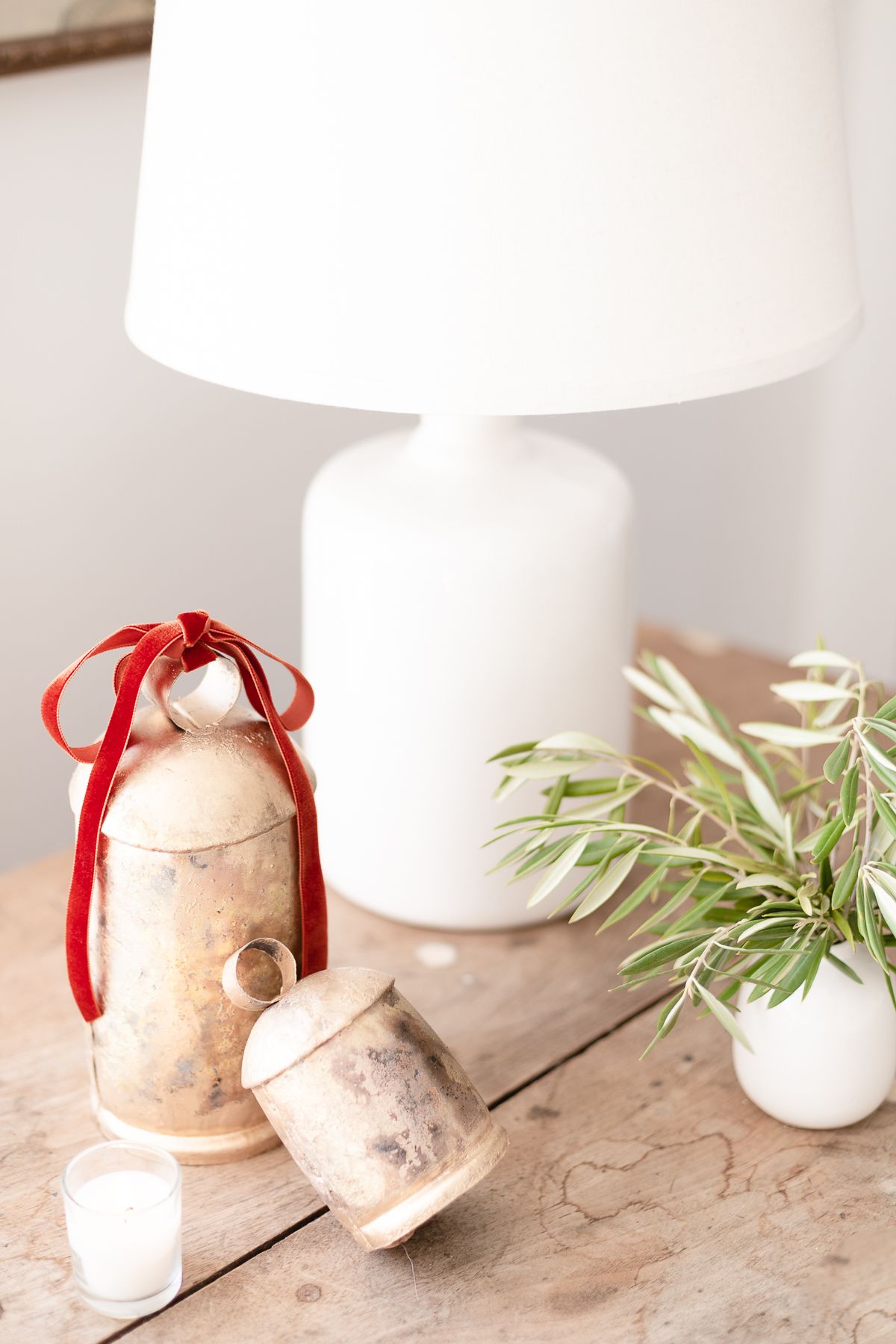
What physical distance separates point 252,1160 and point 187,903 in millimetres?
167

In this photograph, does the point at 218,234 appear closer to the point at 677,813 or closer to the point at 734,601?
the point at 677,813

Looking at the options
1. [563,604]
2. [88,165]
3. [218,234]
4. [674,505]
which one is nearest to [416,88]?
[218,234]

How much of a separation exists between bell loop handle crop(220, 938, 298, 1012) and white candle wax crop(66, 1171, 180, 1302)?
0.30 feet

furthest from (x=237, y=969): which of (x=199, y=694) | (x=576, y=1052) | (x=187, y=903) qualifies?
(x=576, y=1052)

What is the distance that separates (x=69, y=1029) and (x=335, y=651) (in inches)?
11.2

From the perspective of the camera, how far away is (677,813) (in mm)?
1090

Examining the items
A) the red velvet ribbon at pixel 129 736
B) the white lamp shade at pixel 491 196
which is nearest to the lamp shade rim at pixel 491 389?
the white lamp shade at pixel 491 196

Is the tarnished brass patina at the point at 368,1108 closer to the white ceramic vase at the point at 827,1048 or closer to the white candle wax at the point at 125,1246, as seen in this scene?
the white candle wax at the point at 125,1246

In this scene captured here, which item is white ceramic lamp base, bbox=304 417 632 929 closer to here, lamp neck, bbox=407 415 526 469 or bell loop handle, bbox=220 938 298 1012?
lamp neck, bbox=407 415 526 469

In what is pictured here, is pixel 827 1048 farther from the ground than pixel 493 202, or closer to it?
closer to it

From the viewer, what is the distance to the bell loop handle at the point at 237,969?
70 cm

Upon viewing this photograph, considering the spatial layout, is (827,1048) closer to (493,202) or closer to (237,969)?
(237,969)

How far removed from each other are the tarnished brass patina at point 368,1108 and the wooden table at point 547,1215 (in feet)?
0.18

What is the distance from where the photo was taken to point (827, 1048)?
76 cm
